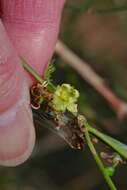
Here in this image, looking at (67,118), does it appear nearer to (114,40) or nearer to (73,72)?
(73,72)

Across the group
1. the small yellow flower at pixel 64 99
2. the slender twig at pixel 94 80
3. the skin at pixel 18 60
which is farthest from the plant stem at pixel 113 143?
the slender twig at pixel 94 80

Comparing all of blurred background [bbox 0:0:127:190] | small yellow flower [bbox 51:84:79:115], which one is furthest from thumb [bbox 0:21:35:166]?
blurred background [bbox 0:0:127:190]

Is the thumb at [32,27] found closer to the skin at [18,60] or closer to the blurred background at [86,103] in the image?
the skin at [18,60]

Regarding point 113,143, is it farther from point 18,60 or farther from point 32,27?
point 32,27

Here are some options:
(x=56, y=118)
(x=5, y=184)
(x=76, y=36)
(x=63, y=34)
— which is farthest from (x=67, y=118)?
(x=76, y=36)

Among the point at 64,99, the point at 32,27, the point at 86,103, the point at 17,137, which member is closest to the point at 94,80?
the point at 86,103

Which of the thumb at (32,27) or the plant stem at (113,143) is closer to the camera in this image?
the plant stem at (113,143)

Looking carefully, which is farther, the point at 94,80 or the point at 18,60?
the point at 94,80
